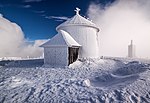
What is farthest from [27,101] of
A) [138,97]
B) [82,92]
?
[138,97]

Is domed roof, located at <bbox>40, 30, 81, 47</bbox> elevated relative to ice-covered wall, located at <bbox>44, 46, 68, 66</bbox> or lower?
elevated

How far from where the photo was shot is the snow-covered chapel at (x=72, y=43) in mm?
19641

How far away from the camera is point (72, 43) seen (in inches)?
801

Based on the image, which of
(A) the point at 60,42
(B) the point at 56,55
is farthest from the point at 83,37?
(B) the point at 56,55

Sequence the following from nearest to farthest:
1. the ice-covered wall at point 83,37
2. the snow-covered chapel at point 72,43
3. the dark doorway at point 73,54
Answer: the snow-covered chapel at point 72,43 → the dark doorway at point 73,54 → the ice-covered wall at point 83,37

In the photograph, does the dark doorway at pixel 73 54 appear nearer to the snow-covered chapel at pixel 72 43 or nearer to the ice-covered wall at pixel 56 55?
the snow-covered chapel at pixel 72 43

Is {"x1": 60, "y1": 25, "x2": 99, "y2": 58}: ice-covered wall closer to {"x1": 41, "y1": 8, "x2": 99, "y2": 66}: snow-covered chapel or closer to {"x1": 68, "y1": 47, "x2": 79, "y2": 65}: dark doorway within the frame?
{"x1": 41, "y1": 8, "x2": 99, "y2": 66}: snow-covered chapel

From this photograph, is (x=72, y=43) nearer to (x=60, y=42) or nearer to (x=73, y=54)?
(x=60, y=42)

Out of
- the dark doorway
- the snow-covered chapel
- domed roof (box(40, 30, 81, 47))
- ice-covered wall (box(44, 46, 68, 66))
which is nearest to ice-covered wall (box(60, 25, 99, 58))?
the snow-covered chapel

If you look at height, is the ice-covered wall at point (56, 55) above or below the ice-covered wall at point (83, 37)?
below

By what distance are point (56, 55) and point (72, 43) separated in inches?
108

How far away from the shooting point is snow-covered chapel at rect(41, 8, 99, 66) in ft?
64.4

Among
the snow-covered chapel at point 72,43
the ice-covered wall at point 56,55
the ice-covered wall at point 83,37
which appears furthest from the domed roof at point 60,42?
the ice-covered wall at point 83,37

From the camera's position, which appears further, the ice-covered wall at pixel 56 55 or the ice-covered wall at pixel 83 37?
the ice-covered wall at pixel 83 37
